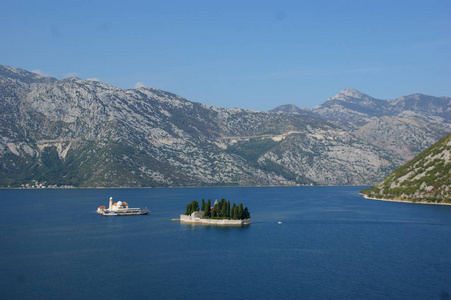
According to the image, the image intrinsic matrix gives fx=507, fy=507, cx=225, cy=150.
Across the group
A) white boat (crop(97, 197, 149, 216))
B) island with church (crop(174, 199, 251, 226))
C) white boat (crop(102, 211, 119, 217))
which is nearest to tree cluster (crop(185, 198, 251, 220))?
island with church (crop(174, 199, 251, 226))

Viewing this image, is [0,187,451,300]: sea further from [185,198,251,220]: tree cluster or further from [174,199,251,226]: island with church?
[185,198,251,220]: tree cluster

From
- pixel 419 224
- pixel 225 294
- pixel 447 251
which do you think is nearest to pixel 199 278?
pixel 225 294

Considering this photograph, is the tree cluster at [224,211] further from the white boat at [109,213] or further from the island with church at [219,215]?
the white boat at [109,213]

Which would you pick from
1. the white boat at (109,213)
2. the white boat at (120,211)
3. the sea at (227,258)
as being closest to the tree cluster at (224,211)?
the sea at (227,258)

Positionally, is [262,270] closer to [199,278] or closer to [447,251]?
[199,278]

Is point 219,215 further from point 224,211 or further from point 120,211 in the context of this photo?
point 120,211

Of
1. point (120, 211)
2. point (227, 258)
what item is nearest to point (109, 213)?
point (120, 211)
